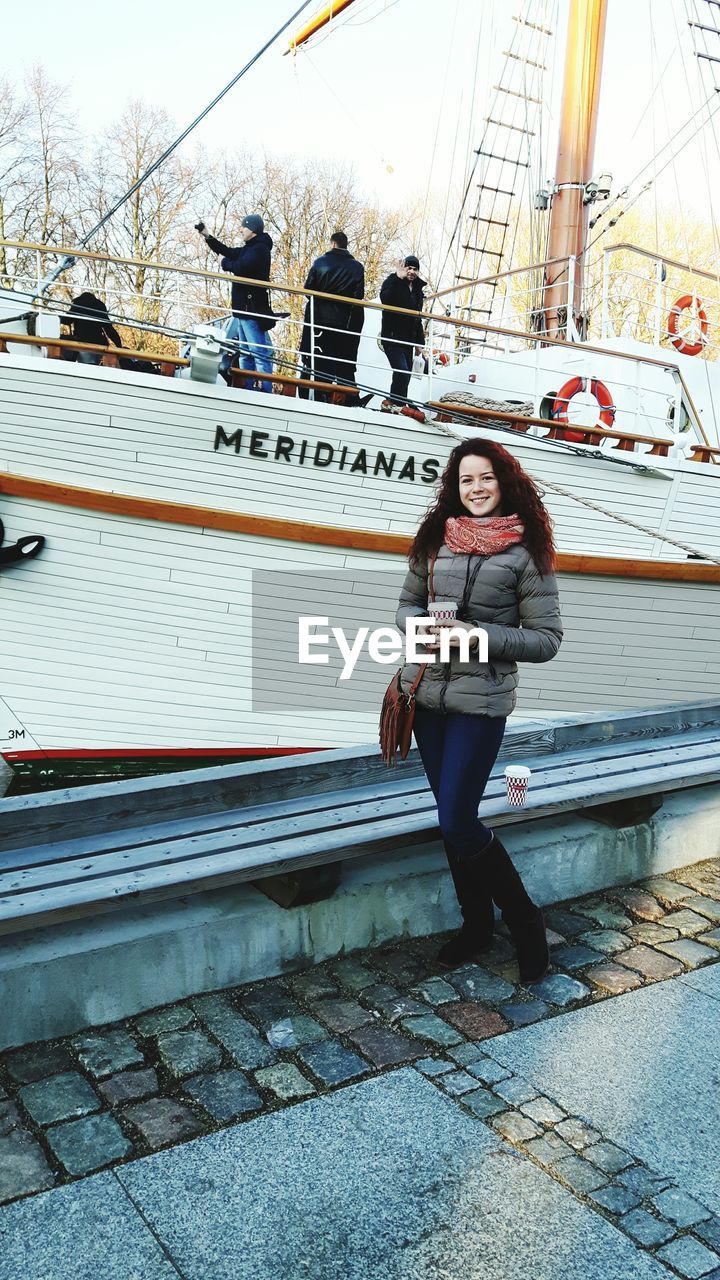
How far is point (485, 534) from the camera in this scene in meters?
2.99

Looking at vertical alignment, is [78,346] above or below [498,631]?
above

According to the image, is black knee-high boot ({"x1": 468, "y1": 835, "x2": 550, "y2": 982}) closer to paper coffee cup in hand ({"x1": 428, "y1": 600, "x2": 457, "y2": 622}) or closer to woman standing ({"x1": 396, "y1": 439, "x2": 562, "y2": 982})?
woman standing ({"x1": 396, "y1": 439, "x2": 562, "y2": 982})

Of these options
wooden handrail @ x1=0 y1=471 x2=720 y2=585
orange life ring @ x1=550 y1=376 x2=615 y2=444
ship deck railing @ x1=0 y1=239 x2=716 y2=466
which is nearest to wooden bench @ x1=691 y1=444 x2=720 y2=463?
ship deck railing @ x1=0 y1=239 x2=716 y2=466

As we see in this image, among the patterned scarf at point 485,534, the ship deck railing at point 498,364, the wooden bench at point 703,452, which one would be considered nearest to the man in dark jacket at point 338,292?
the ship deck railing at point 498,364

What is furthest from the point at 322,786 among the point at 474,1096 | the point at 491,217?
the point at 491,217

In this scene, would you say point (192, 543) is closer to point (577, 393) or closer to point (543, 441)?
point (543, 441)

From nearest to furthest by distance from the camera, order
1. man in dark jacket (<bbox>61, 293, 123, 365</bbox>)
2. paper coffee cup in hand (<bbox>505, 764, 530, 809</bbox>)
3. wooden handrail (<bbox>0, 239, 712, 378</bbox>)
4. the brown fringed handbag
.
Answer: the brown fringed handbag < paper coffee cup in hand (<bbox>505, 764, 530, 809</bbox>) < wooden handrail (<bbox>0, 239, 712, 378</bbox>) < man in dark jacket (<bbox>61, 293, 123, 365</bbox>)

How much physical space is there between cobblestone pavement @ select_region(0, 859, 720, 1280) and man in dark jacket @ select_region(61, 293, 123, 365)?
16.2 ft

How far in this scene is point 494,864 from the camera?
3.09m

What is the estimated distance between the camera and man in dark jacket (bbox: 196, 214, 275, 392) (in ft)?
25.0

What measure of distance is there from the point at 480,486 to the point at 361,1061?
1623mm

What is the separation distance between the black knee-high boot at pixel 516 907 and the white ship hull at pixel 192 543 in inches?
170

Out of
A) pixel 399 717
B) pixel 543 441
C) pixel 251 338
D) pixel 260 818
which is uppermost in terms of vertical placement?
pixel 251 338

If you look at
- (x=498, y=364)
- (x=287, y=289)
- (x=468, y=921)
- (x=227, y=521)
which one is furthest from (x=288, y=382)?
(x=468, y=921)
